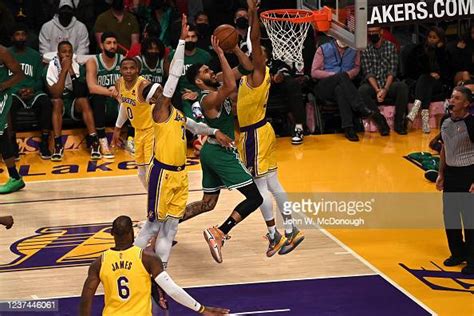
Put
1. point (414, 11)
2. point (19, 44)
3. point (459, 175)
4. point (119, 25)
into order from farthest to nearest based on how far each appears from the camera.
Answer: point (119, 25) < point (19, 44) < point (414, 11) < point (459, 175)

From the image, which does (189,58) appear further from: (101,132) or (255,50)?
(255,50)

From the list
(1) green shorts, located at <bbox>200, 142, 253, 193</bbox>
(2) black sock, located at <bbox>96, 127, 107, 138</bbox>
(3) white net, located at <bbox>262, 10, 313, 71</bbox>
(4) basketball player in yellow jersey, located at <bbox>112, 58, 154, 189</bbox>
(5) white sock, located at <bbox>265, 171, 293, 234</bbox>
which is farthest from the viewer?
(2) black sock, located at <bbox>96, 127, 107, 138</bbox>

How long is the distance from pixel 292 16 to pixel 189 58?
2.68 metres

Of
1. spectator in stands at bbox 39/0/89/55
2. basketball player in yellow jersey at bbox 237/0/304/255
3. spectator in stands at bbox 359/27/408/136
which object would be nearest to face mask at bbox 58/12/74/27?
spectator in stands at bbox 39/0/89/55

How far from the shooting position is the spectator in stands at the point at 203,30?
1404 cm

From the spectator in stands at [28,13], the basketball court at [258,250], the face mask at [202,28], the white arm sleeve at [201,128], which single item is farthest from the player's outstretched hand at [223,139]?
the spectator in stands at [28,13]

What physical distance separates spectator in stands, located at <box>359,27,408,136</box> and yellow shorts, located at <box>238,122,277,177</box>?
14.6 feet

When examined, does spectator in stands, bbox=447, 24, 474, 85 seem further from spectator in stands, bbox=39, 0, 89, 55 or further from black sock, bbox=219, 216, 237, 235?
black sock, bbox=219, 216, 237, 235

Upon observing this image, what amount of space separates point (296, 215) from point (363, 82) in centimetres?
368

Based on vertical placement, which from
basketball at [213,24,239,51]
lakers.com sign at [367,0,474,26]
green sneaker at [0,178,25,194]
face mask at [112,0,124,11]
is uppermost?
lakers.com sign at [367,0,474,26]

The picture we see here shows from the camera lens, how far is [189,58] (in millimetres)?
13539

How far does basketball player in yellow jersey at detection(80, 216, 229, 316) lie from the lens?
6512mm

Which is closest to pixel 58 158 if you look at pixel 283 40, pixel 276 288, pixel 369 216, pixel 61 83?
pixel 61 83

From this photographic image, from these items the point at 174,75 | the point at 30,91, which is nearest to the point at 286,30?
the point at 174,75
